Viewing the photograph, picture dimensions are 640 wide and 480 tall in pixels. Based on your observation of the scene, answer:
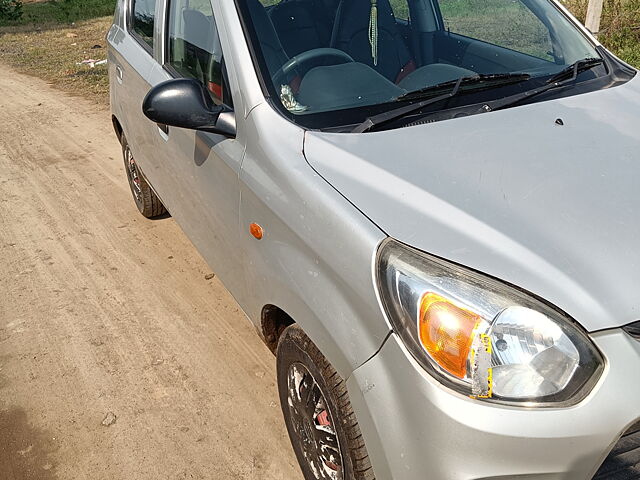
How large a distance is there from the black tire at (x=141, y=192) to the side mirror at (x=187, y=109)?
2089 mm

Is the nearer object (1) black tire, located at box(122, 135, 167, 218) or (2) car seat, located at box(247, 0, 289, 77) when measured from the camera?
(2) car seat, located at box(247, 0, 289, 77)

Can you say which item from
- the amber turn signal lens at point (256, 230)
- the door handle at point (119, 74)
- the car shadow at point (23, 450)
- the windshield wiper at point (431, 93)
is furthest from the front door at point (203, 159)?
the car shadow at point (23, 450)

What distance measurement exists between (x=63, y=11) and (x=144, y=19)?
14647 mm

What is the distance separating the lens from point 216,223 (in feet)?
9.27

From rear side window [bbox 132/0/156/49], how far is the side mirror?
1201 mm

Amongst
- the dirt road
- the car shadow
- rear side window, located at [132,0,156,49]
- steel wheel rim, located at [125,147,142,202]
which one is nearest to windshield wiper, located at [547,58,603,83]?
the dirt road

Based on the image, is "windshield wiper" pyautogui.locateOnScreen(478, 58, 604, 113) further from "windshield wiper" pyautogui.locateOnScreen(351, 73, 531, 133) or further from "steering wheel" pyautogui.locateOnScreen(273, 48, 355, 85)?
"steering wheel" pyautogui.locateOnScreen(273, 48, 355, 85)

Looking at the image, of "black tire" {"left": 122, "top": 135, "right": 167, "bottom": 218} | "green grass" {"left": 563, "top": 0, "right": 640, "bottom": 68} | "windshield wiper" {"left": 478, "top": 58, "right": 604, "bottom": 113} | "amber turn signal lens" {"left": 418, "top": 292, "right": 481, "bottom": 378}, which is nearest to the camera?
"amber turn signal lens" {"left": 418, "top": 292, "right": 481, "bottom": 378}

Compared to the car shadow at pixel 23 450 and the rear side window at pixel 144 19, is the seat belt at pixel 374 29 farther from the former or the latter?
the car shadow at pixel 23 450

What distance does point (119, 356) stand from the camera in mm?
3344

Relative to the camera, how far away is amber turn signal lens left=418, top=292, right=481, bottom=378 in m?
1.64

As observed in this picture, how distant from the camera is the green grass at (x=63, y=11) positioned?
15.5 metres

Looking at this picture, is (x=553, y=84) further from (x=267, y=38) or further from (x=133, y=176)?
(x=133, y=176)

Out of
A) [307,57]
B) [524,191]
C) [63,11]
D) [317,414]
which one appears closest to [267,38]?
[307,57]
